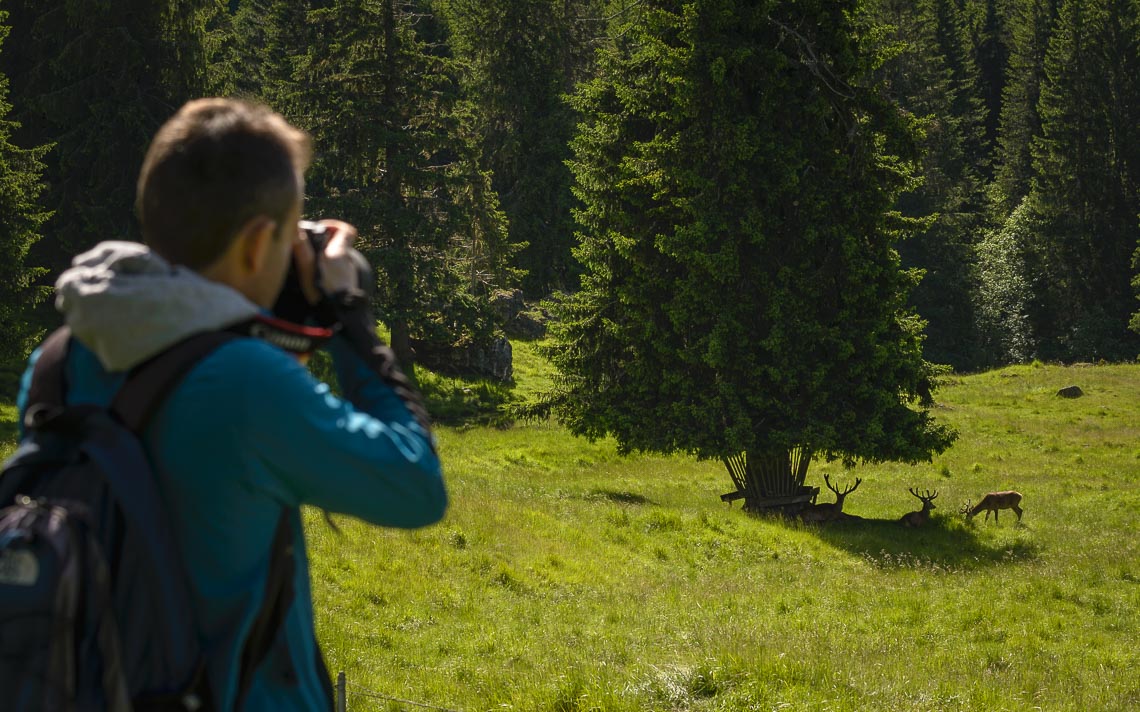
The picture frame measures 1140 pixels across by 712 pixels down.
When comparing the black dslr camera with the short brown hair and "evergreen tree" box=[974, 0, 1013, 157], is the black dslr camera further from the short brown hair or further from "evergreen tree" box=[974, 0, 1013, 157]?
"evergreen tree" box=[974, 0, 1013, 157]

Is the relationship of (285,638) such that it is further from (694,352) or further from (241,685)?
(694,352)

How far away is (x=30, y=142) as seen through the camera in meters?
32.1

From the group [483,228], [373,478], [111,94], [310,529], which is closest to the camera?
[373,478]

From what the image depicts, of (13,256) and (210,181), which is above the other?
(210,181)

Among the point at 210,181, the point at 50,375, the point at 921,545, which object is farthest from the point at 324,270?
the point at 921,545

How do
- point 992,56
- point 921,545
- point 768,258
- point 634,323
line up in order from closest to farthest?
point 921,545
point 768,258
point 634,323
point 992,56

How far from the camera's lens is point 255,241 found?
197cm

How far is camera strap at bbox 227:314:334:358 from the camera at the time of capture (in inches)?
76.4

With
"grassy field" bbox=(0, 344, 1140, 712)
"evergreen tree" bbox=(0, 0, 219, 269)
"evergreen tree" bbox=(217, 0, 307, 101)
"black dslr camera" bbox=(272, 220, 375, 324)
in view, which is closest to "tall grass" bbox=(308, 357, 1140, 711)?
"grassy field" bbox=(0, 344, 1140, 712)

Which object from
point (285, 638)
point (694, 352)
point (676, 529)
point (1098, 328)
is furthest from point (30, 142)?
point (1098, 328)

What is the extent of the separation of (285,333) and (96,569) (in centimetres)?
52

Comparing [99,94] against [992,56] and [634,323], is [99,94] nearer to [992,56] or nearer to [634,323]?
[634,323]

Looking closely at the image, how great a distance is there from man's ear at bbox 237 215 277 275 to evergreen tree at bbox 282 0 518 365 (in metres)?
30.9

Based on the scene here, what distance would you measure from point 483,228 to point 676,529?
73.9 feet
